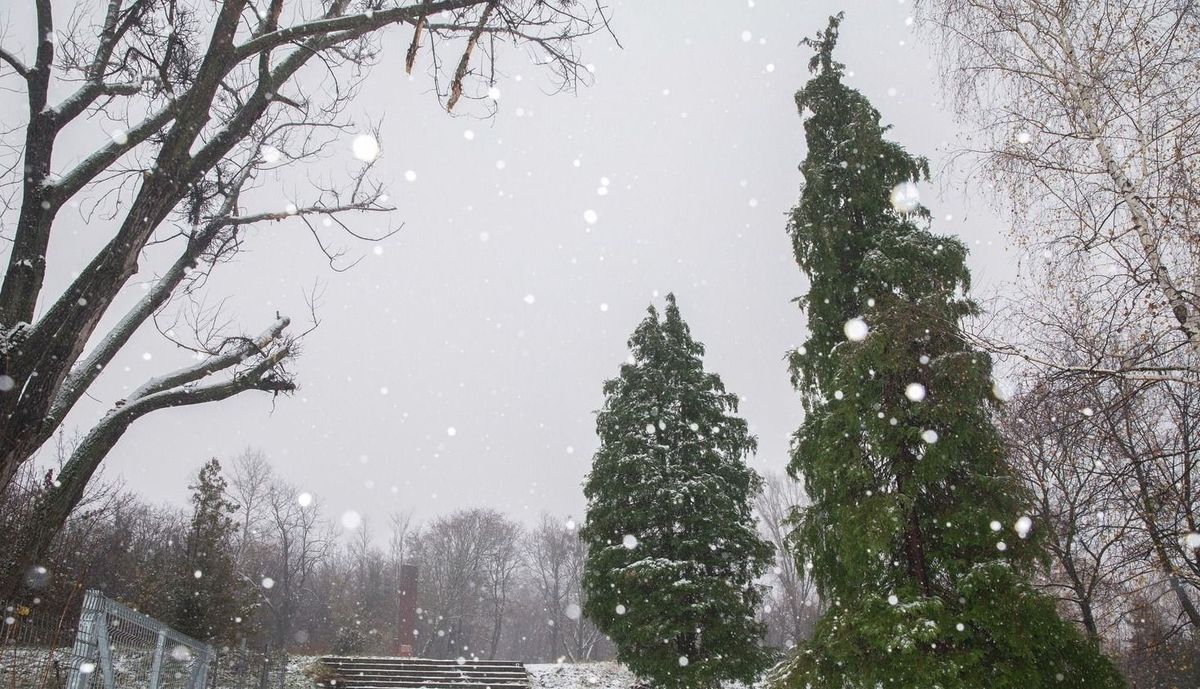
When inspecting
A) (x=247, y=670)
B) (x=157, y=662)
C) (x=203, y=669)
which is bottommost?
(x=247, y=670)

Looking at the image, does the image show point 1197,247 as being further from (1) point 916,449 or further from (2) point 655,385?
(2) point 655,385

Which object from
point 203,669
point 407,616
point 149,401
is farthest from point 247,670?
point 407,616

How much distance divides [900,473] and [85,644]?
9.10 metres

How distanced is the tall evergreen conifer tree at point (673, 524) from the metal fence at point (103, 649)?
7934mm

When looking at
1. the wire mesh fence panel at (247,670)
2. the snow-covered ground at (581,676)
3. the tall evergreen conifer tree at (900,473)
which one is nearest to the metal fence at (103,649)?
the wire mesh fence panel at (247,670)

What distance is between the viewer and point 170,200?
420 cm

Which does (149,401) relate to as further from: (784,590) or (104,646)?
(784,590)

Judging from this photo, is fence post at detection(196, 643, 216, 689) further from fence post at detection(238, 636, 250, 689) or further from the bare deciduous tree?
the bare deciduous tree

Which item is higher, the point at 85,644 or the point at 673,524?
the point at 673,524

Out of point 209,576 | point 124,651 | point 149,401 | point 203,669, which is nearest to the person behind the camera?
point 149,401

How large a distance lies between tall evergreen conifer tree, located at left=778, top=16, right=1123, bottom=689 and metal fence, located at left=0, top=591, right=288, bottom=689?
7383 millimetres

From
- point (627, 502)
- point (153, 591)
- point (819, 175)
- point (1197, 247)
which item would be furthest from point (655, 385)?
point (153, 591)

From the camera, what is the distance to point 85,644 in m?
5.89

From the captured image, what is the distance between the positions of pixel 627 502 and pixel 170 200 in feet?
40.6
